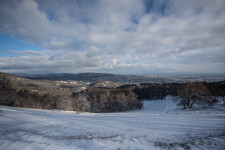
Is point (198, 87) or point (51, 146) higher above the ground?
point (198, 87)

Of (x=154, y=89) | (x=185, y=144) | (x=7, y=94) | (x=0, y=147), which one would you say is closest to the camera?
(x=0, y=147)

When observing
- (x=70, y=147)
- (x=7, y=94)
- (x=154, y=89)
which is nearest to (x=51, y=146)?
(x=70, y=147)

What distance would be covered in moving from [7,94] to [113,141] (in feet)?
126

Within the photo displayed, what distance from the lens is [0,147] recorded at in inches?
226

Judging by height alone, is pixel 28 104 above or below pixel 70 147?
below

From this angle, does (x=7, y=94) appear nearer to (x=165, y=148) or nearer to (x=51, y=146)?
(x=51, y=146)

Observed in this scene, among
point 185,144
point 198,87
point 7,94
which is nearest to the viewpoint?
point 185,144

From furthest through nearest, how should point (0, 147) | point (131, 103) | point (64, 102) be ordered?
1. point (131, 103)
2. point (64, 102)
3. point (0, 147)

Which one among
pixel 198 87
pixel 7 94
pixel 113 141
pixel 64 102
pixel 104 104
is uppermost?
pixel 198 87

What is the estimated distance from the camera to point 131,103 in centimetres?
4503

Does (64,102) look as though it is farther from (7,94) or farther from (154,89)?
(154,89)

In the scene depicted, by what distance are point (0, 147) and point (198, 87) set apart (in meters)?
30.2

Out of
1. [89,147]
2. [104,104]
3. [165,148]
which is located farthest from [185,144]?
[104,104]

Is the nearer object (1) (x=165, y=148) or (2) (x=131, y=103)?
(1) (x=165, y=148)
